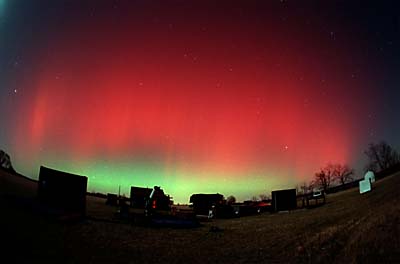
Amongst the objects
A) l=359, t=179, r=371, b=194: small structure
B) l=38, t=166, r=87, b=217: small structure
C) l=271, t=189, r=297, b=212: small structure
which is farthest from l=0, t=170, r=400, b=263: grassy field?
l=271, t=189, r=297, b=212: small structure

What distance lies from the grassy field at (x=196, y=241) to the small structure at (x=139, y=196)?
5.84 meters

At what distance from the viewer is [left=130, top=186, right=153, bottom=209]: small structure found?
23645 mm

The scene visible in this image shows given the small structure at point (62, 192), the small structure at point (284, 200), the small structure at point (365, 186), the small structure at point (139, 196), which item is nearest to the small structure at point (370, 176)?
the small structure at point (365, 186)

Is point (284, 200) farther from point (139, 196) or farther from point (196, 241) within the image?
point (196, 241)

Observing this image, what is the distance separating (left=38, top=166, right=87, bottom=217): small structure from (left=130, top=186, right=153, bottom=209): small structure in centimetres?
623

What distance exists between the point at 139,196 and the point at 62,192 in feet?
27.5

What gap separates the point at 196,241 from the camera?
50.3ft

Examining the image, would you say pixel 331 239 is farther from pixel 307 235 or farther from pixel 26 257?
pixel 26 257

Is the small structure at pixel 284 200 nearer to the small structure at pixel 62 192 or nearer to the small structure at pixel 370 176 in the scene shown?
the small structure at pixel 370 176

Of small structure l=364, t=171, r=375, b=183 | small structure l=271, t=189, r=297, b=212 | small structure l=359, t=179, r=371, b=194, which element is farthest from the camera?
small structure l=271, t=189, r=297, b=212

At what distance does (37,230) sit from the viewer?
41.3 ft

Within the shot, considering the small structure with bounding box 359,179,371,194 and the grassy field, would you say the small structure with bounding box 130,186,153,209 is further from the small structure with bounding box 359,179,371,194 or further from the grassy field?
the small structure with bounding box 359,179,371,194

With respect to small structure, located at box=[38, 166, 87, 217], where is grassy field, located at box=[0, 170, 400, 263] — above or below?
below

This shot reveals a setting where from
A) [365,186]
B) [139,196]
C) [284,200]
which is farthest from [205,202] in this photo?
[365,186]
